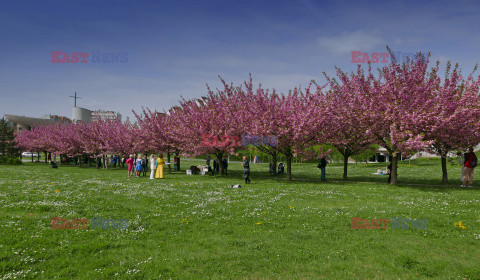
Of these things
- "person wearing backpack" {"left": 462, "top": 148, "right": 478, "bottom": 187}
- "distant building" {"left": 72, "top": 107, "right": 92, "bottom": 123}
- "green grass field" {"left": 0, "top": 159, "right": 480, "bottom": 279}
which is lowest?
"green grass field" {"left": 0, "top": 159, "right": 480, "bottom": 279}

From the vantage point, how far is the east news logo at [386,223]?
9.71 meters

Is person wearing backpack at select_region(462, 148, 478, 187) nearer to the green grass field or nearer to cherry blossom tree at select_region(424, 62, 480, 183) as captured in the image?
cherry blossom tree at select_region(424, 62, 480, 183)

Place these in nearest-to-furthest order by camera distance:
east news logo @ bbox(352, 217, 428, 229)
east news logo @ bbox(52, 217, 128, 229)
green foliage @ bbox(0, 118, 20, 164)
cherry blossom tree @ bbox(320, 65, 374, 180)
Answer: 1. east news logo @ bbox(52, 217, 128, 229)
2. east news logo @ bbox(352, 217, 428, 229)
3. cherry blossom tree @ bbox(320, 65, 374, 180)
4. green foliage @ bbox(0, 118, 20, 164)

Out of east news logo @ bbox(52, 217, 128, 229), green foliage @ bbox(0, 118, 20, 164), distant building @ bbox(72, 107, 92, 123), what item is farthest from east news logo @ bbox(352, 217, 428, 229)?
distant building @ bbox(72, 107, 92, 123)

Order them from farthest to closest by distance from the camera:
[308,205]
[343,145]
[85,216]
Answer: [343,145]
[308,205]
[85,216]

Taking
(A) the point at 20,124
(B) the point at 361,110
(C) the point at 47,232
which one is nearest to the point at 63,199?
(C) the point at 47,232

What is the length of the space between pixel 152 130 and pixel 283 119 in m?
18.0

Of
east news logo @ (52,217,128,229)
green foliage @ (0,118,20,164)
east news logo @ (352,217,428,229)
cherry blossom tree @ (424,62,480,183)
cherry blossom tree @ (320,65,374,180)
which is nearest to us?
east news logo @ (52,217,128,229)

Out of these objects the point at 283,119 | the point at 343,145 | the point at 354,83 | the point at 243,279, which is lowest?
the point at 243,279

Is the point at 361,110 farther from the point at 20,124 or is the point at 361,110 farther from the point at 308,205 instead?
the point at 20,124

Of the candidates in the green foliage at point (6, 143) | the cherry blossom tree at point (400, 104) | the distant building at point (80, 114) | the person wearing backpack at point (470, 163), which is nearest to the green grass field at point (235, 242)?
the cherry blossom tree at point (400, 104)

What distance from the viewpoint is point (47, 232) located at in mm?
8719

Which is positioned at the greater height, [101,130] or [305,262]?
[101,130]

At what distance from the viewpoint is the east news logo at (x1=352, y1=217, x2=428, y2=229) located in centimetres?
971
